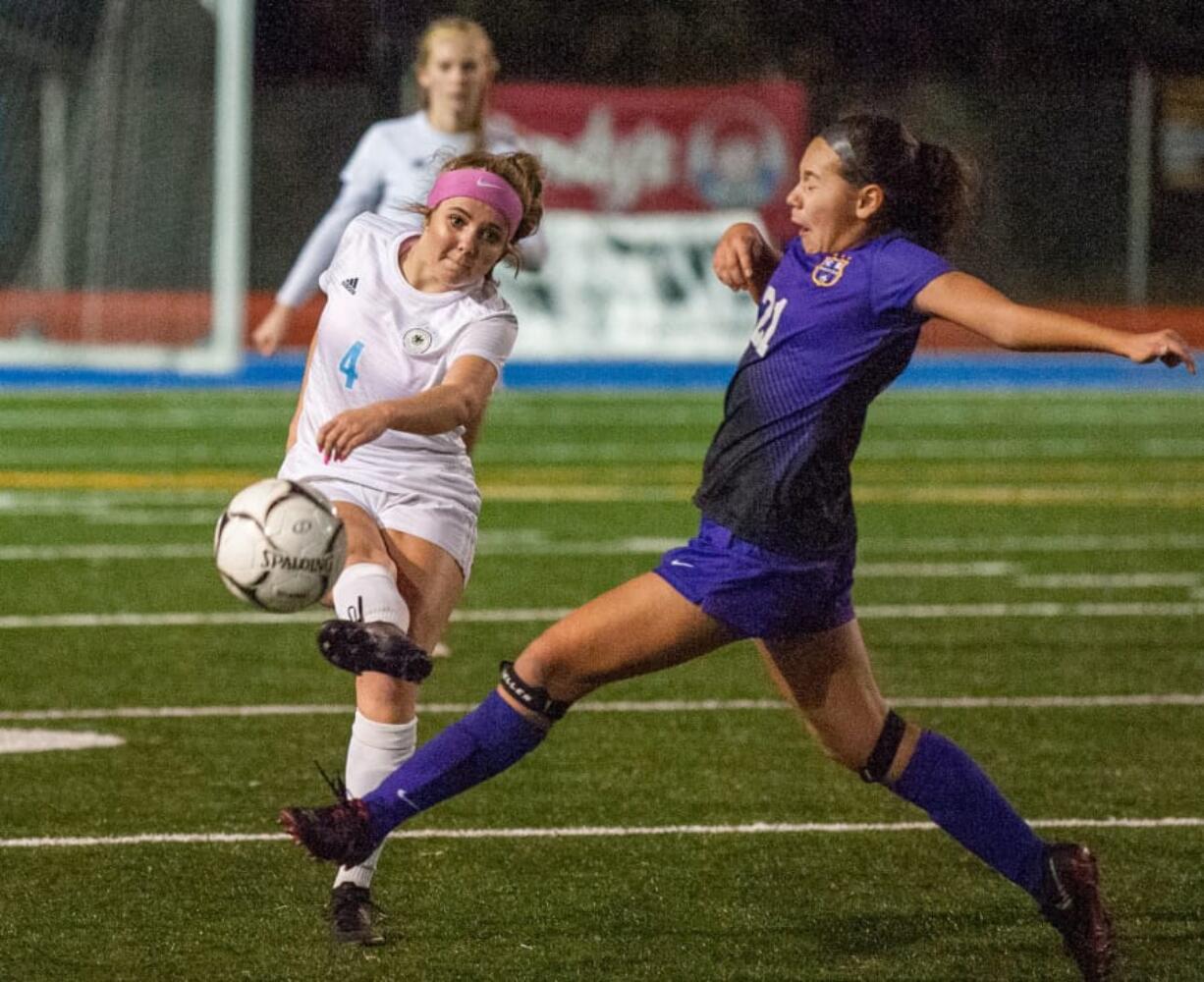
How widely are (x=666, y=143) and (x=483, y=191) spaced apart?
64.7ft

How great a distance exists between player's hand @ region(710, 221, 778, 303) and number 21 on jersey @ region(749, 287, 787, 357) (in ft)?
0.53

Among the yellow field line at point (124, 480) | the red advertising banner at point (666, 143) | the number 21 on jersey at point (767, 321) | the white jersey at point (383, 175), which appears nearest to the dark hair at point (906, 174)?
the number 21 on jersey at point (767, 321)

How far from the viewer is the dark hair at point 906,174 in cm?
489

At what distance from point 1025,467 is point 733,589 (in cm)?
1191

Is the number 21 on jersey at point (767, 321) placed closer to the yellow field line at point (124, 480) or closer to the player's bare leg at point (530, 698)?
the player's bare leg at point (530, 698)

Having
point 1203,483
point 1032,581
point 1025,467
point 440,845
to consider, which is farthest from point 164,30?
point 440,845

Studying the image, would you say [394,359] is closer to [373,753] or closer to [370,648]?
[370,648]

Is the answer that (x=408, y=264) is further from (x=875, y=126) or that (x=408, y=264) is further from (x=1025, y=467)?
(x=1025, y=467)

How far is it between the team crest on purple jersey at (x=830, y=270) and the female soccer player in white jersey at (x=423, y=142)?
3449mm

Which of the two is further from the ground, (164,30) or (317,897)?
(164,30)

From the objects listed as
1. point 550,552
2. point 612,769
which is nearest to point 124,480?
point 550,552

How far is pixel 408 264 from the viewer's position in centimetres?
549

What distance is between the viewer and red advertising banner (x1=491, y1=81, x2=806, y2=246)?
80.5ft

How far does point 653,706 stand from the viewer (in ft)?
26.8
